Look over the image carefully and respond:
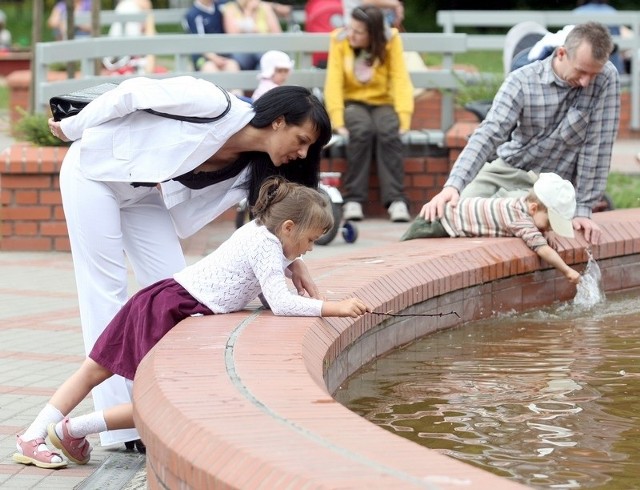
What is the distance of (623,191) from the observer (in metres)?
10.8

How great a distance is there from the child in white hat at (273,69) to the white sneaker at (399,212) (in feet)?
4.37

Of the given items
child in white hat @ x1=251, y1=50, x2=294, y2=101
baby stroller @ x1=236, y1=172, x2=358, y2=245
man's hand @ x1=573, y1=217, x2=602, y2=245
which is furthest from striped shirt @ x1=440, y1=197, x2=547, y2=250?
child in white hat @ x1=251, y1=50, x2=294, y2=101

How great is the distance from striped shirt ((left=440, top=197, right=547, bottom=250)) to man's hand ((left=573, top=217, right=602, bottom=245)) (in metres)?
0.42

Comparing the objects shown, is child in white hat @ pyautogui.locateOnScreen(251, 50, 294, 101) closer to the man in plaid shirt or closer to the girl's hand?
the man in plaid shirt

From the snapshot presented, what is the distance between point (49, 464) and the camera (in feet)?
15.1

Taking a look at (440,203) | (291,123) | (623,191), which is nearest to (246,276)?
(291,123)

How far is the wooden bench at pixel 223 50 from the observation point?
10633mm

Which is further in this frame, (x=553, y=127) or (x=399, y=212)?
(x=399, y=212)

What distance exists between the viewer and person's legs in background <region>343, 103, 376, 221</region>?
1084cm

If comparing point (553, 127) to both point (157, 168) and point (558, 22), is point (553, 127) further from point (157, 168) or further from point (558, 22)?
point (558, 22)

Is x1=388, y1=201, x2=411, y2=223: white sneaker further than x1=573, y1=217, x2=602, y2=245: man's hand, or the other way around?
x1=388, y1=201, x2=411, y2=223: white sneaker

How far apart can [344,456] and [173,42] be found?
8216 mm

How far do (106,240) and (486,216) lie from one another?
2931 mm

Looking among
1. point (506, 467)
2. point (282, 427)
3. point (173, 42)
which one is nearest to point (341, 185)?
point (173, 42)
